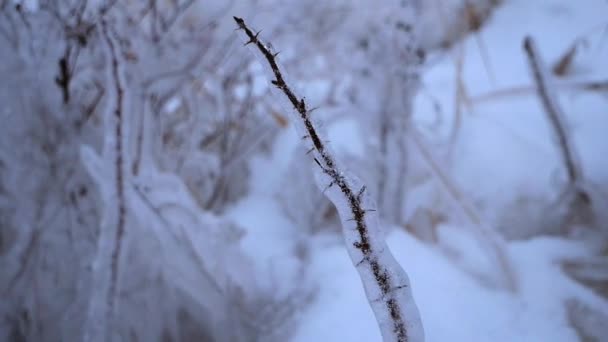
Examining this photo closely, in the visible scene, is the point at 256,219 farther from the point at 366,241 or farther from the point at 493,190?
the point at 366,241

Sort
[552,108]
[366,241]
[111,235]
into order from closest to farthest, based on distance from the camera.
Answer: [366,241] < [111,235] < [552,108]

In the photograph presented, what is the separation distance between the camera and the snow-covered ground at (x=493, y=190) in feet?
1.61

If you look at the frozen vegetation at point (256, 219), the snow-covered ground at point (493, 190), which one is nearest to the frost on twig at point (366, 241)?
the frozen vegetation at point (256, 219)

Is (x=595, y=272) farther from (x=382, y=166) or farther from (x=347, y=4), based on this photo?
(x=347, y=4)

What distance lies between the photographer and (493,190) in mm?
832

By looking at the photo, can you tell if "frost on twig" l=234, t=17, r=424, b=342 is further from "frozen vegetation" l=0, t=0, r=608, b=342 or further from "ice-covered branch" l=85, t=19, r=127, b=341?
"ice-covered branch" l=85, t=19, r=127, b=341

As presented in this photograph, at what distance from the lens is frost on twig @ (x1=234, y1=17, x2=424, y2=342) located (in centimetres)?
23

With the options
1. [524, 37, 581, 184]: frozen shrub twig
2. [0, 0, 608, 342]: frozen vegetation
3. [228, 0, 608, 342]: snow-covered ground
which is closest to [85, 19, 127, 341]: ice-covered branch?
[0, 0, 608, 342]: frozen vegetation

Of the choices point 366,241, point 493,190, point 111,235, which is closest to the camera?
point 366,241

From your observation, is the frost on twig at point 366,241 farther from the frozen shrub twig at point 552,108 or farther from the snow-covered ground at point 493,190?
the frozen shrub twig at point 552,108

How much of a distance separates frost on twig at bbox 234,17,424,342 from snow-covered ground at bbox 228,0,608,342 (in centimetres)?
21

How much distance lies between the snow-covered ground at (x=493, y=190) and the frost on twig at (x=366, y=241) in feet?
0.69

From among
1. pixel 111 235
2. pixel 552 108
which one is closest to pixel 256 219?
pixel 111 235

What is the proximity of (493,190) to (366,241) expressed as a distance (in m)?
0.69
